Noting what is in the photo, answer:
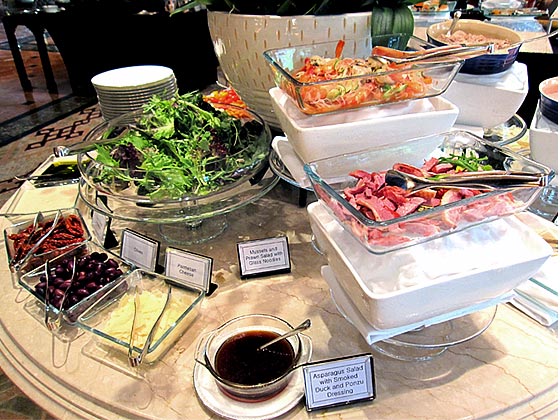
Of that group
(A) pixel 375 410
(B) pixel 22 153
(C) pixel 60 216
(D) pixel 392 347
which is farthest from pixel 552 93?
(B) pixel 22 153

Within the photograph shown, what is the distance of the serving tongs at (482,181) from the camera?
69 centimetres

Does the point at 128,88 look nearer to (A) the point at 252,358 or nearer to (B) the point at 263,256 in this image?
(B) the point at 263,256

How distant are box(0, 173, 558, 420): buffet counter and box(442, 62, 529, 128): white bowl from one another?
0.54 meters

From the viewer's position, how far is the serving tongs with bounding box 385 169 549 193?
692 mm

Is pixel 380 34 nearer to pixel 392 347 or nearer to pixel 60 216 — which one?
pixel 392 347

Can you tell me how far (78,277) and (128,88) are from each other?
0.72 meters

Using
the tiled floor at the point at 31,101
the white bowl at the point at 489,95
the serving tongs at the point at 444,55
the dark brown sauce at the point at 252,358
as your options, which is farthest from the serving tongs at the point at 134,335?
the tiled floor at the point at 31,101

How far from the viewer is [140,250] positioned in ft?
3.34

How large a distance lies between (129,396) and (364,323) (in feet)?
1.30

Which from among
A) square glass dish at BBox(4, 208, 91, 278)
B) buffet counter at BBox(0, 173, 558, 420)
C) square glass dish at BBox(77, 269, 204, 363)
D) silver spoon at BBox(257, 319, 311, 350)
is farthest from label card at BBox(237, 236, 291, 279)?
square glass dish at BBox(4, 208, 91, 278)

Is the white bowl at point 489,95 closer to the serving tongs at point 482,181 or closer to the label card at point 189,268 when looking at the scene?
the serving tongs at point 482,181

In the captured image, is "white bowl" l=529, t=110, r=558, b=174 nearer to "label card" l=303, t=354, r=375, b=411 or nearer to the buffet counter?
the buffet counter

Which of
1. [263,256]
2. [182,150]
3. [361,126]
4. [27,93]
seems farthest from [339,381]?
[27,93]

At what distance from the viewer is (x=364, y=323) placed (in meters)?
0.70
